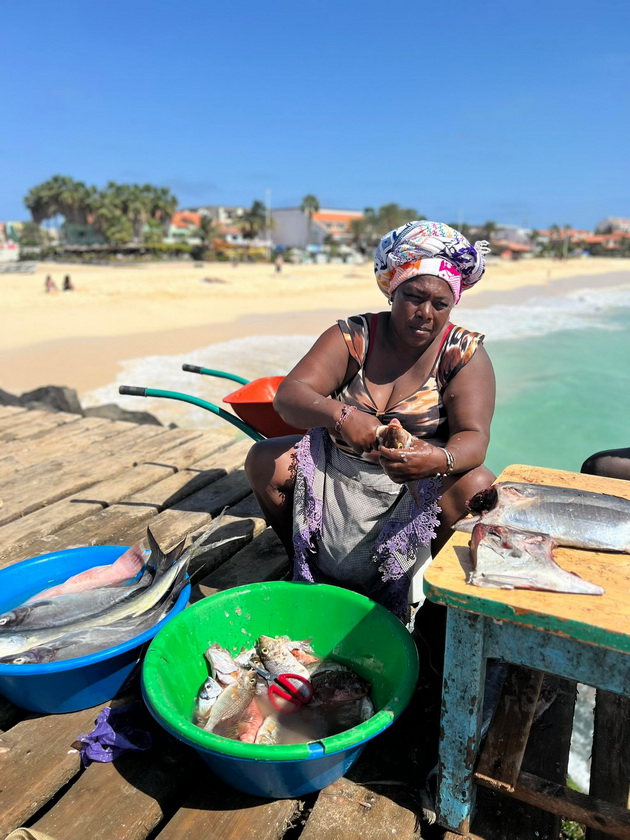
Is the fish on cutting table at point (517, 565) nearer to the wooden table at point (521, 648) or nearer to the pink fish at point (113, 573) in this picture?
the wooden table at point (521, 648)

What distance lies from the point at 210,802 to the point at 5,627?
0.91m

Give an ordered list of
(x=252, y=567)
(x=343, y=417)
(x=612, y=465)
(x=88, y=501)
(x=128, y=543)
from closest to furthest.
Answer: (x=343, y=417) → (x=612, y=465) → (x=252, y=567) → (x=128, y=543) → (x=88, y=501)

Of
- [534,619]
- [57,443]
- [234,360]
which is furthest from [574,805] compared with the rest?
[234,360]

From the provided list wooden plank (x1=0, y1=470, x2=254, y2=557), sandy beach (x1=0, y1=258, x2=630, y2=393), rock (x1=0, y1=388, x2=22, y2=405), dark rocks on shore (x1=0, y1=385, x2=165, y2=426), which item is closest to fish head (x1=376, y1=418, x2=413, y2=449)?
wooden plank (x1=0, y1=470, x2=254, y2=557)

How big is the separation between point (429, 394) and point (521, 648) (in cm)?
114

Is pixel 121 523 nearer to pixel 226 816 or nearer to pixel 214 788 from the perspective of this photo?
pixel 214 788

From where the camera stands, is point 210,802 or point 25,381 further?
point 25,381

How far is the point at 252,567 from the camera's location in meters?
3.02

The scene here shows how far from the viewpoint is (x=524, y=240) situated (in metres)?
116

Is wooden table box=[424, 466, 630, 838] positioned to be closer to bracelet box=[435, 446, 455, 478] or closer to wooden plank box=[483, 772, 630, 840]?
wooden plank box=[483, 772, 630, 840]

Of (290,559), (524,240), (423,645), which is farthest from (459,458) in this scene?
(524,240)

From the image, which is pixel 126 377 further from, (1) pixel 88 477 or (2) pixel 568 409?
(2) pixel 568 409

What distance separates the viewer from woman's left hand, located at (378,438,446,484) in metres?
1.99

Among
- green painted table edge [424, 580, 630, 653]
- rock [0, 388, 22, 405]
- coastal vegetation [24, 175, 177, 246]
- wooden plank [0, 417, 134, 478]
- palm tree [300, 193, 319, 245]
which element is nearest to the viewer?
green painted table edge [424, 580, 630, 653]
